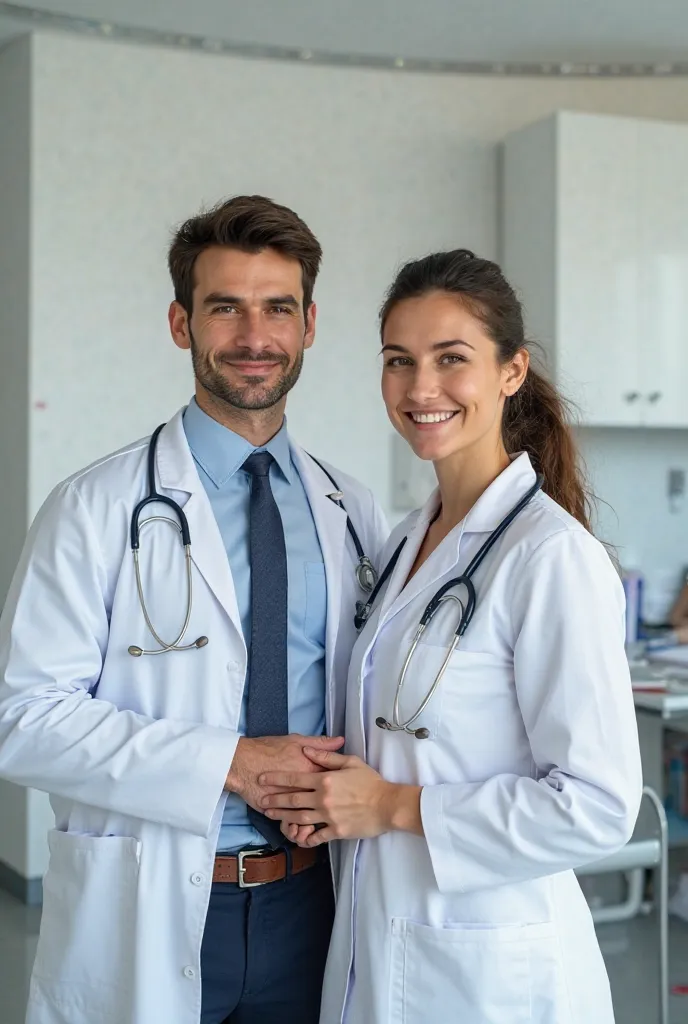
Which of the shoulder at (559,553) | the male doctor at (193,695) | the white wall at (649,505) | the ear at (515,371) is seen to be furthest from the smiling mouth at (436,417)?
the white wall at (649,505)

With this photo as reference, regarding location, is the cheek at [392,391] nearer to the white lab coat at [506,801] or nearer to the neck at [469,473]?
the neck at [469,473]

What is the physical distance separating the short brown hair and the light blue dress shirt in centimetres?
25

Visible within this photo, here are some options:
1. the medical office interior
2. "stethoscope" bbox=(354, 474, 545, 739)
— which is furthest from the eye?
the medical office interior

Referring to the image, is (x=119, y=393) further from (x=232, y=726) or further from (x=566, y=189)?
(x=232, y=726)

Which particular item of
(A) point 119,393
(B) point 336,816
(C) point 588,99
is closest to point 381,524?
(B) point 336,816

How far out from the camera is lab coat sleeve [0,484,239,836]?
5.14ft

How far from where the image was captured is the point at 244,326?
182cm

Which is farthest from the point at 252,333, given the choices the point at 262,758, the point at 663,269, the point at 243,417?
the point at 663,269

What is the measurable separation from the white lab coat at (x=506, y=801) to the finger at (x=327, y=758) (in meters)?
0.05

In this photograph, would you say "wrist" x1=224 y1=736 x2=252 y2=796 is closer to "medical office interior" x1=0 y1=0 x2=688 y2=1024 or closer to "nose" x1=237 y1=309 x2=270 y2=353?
"nose" x1=237 y1=309 x2=270 y2=353

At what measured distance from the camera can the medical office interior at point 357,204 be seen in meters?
3.78

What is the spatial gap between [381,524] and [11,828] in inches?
94.5

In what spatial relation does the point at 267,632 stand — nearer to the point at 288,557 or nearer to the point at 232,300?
the point at 288,557

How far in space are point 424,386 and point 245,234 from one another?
1.41 feet
